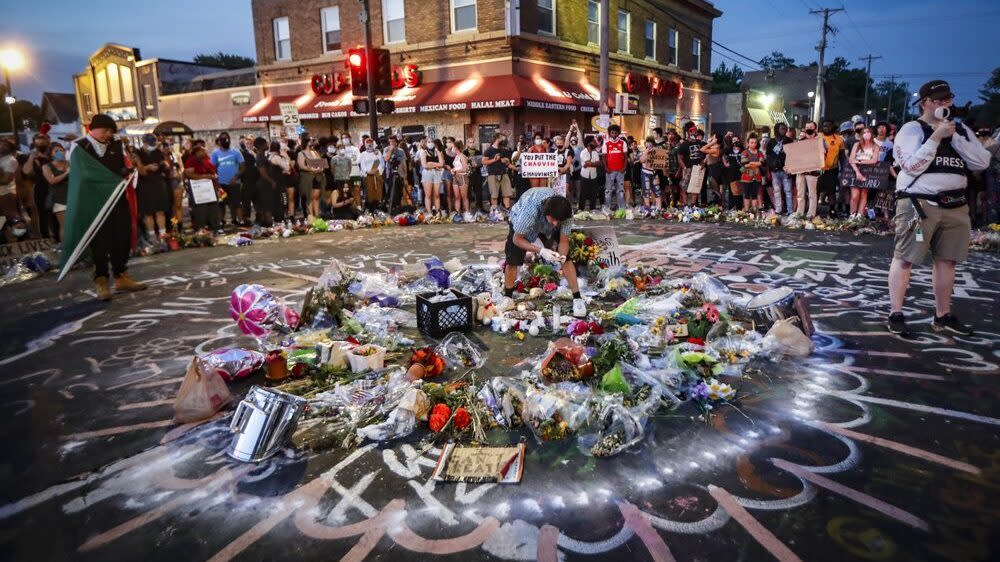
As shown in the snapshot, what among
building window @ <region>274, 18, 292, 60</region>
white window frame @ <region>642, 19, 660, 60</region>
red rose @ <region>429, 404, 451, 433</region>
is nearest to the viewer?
red rose @ <region>429, 404, 451, 433</region>

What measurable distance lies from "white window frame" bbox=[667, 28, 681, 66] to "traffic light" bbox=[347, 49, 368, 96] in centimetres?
1786


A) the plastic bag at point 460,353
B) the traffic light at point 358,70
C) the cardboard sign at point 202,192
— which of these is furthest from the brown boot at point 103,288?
the traffic light at point 358,70

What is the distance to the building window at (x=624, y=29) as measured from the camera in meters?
24.4

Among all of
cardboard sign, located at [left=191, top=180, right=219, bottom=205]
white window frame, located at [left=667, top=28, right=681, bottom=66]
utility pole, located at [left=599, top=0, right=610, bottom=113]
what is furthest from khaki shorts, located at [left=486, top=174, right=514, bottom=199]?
white window frame, located at [left=667, top=28, right=681, bottom=66]

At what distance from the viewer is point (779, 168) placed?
490 inches

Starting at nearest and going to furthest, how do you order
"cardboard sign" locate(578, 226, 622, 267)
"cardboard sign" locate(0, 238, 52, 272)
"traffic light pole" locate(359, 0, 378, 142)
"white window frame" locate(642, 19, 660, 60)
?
1. "cardboard sign" locate(578, 226, 622, 267)
2. "cardboard sign" locate(0, 238, 52, 272)
3. "traffic light pole" locate(359, 0, 378, 142)
4. "white window frame" locate(642, 19, 660, 60)

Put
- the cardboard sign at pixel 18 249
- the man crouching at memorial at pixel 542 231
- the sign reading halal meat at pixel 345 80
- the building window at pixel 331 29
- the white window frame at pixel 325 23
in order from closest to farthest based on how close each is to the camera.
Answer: the man crouching at memorial at pixel 542 231 → the cardboard sign at pixel 18 249 → the sign reading halal meat at pixel 345 80 → the white window frame at pixel 325 23 → the building window at pixel 331 29

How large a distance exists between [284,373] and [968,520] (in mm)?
4253

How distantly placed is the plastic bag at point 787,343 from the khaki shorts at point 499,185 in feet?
34.5

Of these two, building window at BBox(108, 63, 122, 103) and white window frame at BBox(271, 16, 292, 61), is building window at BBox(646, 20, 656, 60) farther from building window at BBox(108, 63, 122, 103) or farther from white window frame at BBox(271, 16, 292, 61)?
building window at BBox(108, 63, 122, 103)

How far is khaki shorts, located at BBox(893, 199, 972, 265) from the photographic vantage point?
191 inches

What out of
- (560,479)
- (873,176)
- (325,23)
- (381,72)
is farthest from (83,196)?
(325,23)

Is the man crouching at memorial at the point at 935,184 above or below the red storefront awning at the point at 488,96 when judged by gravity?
below

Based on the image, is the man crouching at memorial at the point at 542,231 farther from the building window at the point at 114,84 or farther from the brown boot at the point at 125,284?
the building window at the point at 114,84
